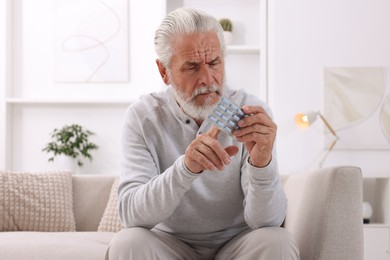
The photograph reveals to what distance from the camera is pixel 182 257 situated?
1962mm

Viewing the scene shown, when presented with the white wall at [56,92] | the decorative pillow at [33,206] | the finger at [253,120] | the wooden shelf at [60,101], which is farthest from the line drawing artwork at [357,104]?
the finger at [253,120]

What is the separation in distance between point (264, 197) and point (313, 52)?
9.88 feet

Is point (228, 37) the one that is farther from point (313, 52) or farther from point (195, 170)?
point (195, 170)

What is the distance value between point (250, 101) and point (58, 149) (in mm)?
2933

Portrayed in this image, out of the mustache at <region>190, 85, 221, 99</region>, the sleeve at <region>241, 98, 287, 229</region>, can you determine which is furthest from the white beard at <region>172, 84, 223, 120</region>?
the sleeve at <region>241, 98, 287, 229</region>

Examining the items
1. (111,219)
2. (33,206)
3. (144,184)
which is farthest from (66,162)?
(144,184)

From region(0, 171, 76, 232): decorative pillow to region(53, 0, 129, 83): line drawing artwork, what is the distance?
68.6 inches

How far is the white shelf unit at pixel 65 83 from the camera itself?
4.99 metres

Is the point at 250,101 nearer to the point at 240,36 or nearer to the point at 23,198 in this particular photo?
the point at 23,198

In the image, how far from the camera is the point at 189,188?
1939mm

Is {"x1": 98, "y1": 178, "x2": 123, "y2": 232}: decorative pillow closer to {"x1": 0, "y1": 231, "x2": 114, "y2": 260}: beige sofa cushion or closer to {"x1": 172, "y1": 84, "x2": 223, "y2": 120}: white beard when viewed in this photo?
{"x1": 0, "y1": 231, "x2": 114, "y2": 260}: beige sofa cushion

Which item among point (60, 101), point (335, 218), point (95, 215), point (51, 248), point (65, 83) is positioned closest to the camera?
point (335, 218)

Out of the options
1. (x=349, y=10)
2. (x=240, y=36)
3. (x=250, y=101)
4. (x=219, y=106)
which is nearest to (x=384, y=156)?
(x=349, y=10)

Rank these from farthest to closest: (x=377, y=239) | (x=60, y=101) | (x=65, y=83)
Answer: (x=65, y=83) → (x=60, y=101) → (x=377, y=239)
